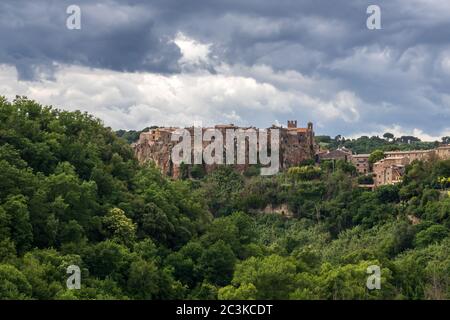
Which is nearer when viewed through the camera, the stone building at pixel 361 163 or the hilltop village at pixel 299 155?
the hilltop village at pixel 299 155

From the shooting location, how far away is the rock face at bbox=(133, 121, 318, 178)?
95.2 metres

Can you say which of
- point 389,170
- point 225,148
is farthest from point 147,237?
point 225,148

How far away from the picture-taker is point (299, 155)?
326 feet

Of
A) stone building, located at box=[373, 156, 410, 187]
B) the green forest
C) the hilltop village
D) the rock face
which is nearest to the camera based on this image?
the green forest

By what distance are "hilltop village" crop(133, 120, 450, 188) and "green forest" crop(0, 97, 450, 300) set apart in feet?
50.9

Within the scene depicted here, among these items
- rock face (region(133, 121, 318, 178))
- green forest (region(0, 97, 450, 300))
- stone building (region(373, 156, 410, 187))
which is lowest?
green forest (region(0, 97, 450, 300))

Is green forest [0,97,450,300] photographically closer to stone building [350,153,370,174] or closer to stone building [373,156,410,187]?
stone building [373,156,410,187]

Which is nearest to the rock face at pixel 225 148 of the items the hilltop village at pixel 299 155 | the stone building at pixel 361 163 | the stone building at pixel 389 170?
the hilltop village at pixel 299 155

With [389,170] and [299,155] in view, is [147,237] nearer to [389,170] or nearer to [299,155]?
[389,170]

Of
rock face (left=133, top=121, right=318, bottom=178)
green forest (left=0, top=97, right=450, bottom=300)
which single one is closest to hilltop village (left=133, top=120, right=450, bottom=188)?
rock face (left=133, top=121, right=318, bottom=178)

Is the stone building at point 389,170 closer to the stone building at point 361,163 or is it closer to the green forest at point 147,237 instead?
the stone building at point 361,163

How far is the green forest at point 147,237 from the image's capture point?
127 feet
